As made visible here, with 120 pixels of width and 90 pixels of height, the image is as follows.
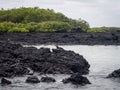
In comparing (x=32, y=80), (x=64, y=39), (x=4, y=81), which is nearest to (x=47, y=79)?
(x=32, y=80)

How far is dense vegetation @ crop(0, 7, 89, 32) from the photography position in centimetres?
10531

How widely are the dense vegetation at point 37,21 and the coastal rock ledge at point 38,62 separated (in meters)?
61.1

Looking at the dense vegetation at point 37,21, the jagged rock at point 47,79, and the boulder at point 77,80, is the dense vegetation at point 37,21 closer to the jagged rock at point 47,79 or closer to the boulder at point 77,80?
the jagged rock at point 47,79

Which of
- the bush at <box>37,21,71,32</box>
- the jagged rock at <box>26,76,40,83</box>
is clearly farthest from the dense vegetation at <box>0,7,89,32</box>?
the jagged rock at <box>26,76,40,83</box>

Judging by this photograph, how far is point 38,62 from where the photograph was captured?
38219 millimetres

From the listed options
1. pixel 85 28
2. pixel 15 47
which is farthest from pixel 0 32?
pixel 15 47

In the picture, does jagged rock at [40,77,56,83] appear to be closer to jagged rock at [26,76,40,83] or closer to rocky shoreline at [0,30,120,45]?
jagged rock at [26,76,40,83]

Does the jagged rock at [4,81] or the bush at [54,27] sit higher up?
the bush at [54,27]

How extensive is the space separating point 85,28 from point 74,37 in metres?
24.9

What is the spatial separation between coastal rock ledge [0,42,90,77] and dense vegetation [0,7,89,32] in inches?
2406

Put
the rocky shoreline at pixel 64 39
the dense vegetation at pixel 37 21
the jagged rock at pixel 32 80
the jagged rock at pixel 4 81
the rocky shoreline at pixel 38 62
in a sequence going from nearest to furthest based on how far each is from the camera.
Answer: the jagged rock at pixel 4 81, the jagged rock at pixel 32 80, the rocky shoreline at pixel 38 62, the rocky shoreline at pixel 64 39, the dense vegetation at pixel 37 21

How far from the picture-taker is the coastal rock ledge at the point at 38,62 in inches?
1377

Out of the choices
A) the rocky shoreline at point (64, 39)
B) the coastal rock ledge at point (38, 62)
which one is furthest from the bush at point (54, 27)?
the coastal rock ledge at point (38, 62)

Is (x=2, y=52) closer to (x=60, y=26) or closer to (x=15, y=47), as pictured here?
(x=15, y=47)
